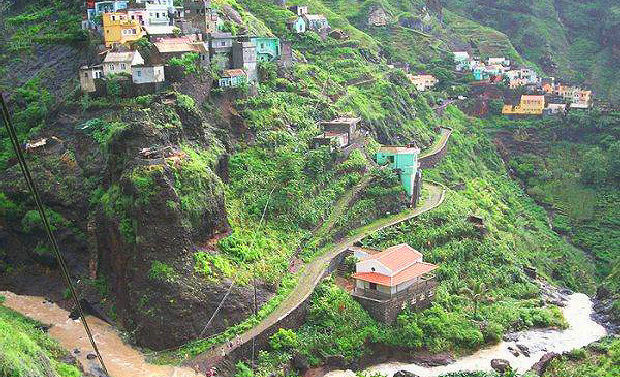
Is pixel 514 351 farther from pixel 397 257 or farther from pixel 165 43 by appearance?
pixel 165 43

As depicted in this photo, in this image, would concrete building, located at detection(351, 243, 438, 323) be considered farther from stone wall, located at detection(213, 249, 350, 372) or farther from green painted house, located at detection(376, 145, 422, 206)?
green painted house, located at detection(376, 145, 422, 206)

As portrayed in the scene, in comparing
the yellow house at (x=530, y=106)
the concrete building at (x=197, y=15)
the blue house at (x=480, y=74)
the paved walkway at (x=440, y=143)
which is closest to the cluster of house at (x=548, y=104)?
the yellow house at (x=530, y=106)

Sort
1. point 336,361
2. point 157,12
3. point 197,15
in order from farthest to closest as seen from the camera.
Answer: point 197,15
point 157,12
point 336,361

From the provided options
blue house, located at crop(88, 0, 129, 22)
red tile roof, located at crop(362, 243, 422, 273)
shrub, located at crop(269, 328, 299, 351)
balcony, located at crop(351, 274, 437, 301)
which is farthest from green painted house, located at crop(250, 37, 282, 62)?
shrub, located at crop(269, 328, 299, 351)

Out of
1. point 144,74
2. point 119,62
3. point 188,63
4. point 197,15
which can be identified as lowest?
point 144,74

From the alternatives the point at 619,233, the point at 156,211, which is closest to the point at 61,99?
the point at 156,211

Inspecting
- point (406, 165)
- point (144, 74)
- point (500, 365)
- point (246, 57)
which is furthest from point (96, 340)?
point (406, 165)

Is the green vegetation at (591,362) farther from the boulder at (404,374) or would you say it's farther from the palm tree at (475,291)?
the boulder at (404,374)
